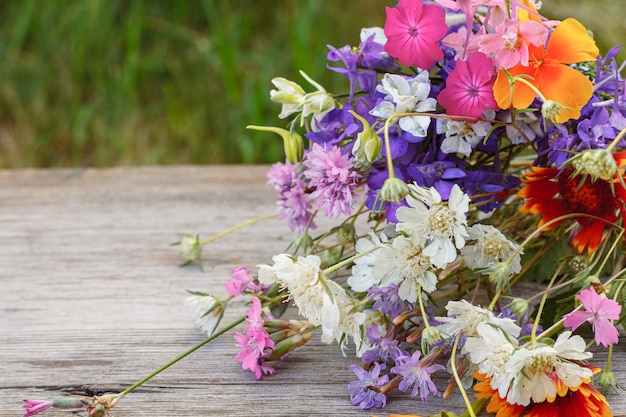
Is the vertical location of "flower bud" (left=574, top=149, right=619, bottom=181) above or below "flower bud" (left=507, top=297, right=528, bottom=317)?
above

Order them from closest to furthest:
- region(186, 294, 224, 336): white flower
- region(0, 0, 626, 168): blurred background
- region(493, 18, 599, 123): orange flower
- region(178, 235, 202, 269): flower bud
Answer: region(493, 18, 599, 123): orange flower → region(186, 294, 224, 336): white flower → region(178, 235, 202, 269): flower bud → region(0, 0, 626, 168): blurred background

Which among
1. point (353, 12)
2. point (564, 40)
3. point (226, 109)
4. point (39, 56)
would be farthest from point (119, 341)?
point (353, 12)

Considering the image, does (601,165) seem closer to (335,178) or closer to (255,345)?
(335,178)


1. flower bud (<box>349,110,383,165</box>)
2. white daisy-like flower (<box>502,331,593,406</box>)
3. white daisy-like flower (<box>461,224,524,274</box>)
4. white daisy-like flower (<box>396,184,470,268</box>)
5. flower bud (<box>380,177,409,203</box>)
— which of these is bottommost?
white daisy-like flower (<box>502,331,593,406</box>)

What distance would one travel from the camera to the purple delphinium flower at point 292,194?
782 millimetres

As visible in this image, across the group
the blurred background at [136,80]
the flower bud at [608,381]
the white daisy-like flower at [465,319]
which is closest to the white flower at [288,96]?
the white daisy-like flower at [465,319]

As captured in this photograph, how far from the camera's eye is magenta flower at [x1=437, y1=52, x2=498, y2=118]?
0.67 metres

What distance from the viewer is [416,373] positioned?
638mm

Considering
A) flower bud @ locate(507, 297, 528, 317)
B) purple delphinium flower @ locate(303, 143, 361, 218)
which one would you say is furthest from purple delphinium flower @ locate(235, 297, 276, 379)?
flower bud @ locate(507, 297, 528, 317)

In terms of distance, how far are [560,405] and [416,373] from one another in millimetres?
111

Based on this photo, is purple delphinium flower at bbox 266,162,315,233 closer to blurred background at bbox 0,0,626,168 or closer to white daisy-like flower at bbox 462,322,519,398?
white daisy-like flower at bbox 462,322,519,398

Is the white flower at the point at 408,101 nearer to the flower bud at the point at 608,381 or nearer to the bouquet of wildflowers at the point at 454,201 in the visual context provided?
the bouquet of wildflowers at the point at 454,201

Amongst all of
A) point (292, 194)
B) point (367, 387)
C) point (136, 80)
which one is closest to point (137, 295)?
point (292, 194)

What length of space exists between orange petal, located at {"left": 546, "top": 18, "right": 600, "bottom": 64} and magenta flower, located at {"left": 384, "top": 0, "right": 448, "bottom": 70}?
91 millimetres
